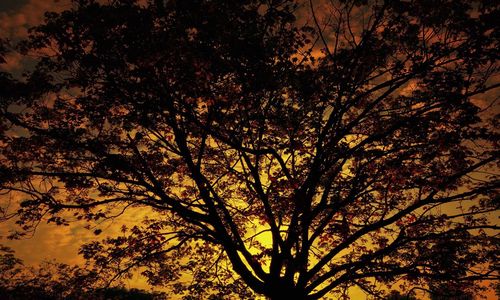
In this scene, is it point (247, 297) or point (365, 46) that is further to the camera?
point (247, 297)

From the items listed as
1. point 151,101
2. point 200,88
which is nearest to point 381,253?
point 200,88

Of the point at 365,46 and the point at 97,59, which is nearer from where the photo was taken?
the point at 97,59

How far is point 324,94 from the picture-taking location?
11.5 m

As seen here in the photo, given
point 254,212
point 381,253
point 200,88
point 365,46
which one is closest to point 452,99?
point 365,46

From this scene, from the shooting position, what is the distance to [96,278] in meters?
13.2

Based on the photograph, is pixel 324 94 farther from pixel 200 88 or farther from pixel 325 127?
pixel 200 88

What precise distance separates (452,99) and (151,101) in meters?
8.63

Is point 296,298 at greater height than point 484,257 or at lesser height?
lesser

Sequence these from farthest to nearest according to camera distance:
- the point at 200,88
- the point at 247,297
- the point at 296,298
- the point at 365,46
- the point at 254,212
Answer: the point at 247,297 < the point at 254,212 < the point at 296,298 < the point at 365,46 < the point at 200,88

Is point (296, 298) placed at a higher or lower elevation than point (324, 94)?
lower

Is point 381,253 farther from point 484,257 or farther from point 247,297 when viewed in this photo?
point 247,297

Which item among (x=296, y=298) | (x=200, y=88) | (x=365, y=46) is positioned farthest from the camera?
(x=296, y=298)

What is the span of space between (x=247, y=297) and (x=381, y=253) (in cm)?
675

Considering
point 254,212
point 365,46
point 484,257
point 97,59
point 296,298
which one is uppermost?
point 365,46
